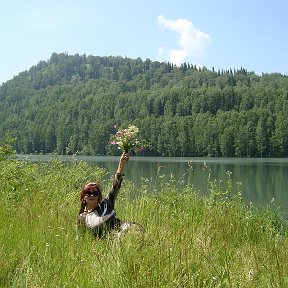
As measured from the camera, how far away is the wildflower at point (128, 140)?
229 inches

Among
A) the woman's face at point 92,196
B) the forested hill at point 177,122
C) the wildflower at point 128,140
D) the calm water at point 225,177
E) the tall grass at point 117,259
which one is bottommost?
the calm water at point 225,177

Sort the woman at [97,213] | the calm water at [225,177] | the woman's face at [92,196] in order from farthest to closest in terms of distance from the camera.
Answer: the calm water at [225,177], the woman's face at [92,196], the woman at [97,213]

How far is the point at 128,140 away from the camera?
585 cm

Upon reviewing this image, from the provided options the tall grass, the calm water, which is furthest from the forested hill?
the tall grass

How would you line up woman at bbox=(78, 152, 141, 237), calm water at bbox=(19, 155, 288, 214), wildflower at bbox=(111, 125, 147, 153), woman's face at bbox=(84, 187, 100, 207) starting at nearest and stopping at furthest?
woman at bbox=(78, 152, 141, 237)
woman's face at bbox=(84, 187, 100, 207)
wildflower at bbox=(111, 125, 147, 153)
calm water at bbox=(19, 155, 288, 214)

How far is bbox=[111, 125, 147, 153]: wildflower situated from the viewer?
580 centimetres

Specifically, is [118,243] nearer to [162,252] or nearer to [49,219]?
[162,252]

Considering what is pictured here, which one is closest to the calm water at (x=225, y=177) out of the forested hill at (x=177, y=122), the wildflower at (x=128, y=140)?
the wildflower at (x=128, y=140)

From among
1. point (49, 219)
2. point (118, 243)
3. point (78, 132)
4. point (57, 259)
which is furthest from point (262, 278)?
point (78, 132)

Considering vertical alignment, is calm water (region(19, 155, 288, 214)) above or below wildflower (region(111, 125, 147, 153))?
below

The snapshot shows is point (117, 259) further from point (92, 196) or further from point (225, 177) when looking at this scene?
point (225, 177)

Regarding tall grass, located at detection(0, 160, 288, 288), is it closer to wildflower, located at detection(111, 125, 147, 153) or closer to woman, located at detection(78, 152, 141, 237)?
woman, located at detection(78, 152, 141, 237)

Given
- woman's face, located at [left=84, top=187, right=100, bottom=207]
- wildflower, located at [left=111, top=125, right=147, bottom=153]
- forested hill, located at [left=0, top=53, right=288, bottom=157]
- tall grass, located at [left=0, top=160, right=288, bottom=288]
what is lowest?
tall grass, located at [left=0, top=160, right=288, bottom=288]

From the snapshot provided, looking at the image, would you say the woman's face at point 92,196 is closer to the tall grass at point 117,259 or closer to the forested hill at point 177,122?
the tall grass at point 117,259
